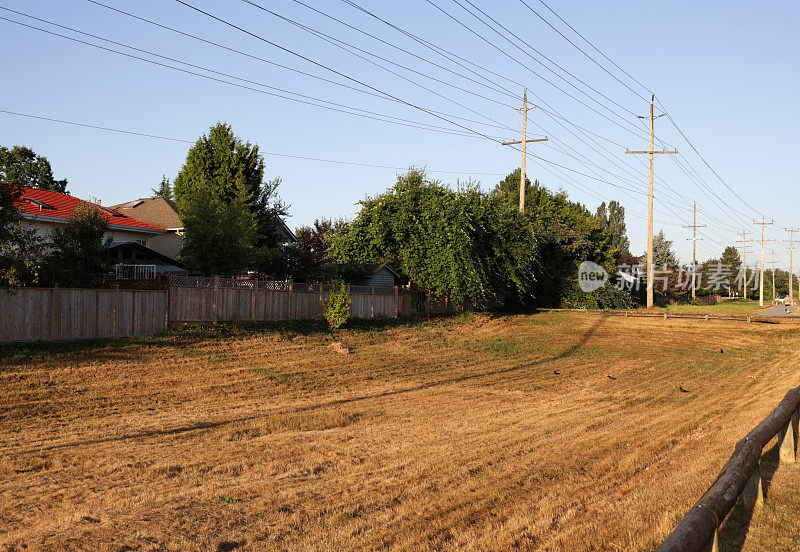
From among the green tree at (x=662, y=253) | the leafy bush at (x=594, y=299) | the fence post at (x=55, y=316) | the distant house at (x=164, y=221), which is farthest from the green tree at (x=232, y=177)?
the green tree at (x=662, y=253)

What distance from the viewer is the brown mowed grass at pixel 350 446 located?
595 cm

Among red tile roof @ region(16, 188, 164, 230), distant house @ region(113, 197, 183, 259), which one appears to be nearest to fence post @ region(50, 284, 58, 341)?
red tile roof @ region(16, 188, 164, 230)

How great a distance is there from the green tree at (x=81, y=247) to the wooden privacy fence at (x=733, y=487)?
65.4 ft

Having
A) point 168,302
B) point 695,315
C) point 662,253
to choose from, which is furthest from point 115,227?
point 662,253

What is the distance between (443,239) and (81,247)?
17.5 metres

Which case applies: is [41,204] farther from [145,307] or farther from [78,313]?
[78,313]

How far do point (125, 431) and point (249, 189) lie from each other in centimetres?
2578

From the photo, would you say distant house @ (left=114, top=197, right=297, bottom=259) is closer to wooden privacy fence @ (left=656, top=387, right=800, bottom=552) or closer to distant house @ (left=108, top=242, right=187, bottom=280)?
distant house @ (left=108, top=242, right=187, bottom=280)

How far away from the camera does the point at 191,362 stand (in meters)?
17.8

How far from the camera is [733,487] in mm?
4828

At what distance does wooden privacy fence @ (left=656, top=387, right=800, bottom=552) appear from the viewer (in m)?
3.90

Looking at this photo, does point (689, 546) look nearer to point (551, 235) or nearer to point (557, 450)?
point (557, 450)

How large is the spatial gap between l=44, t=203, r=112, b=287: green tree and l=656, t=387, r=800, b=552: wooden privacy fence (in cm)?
1993

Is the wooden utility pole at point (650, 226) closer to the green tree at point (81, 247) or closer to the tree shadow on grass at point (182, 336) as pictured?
the tree shadow on grass at point (182, 336)
